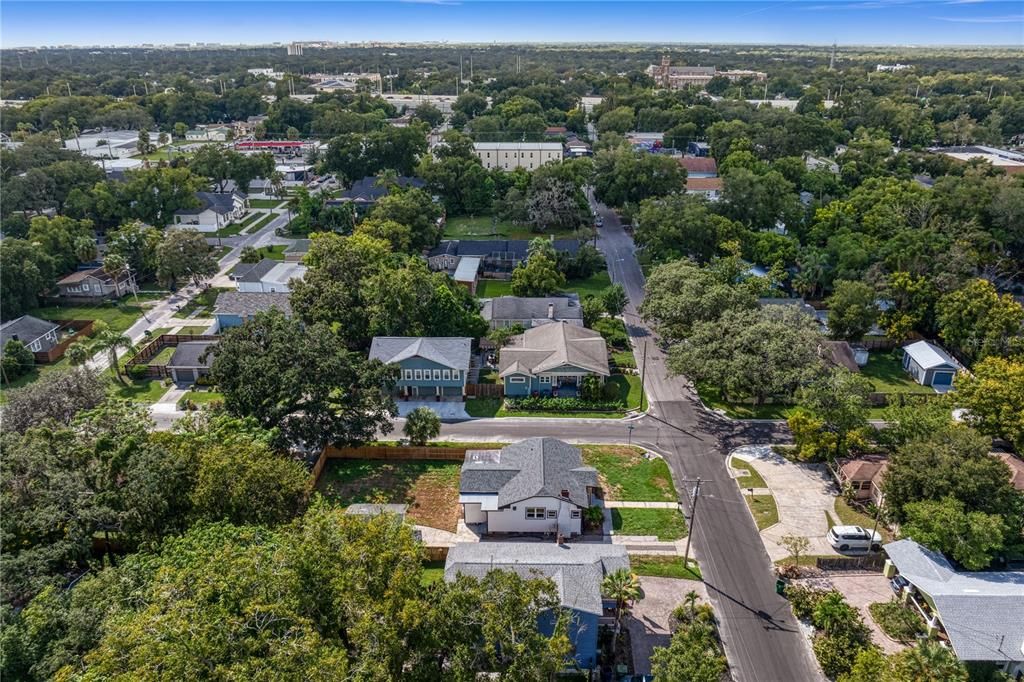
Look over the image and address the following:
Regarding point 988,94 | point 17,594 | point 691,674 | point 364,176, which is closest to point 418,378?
point 17,594

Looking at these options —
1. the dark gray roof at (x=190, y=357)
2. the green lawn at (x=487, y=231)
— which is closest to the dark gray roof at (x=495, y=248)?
the green lawn at (x=487, y=231)

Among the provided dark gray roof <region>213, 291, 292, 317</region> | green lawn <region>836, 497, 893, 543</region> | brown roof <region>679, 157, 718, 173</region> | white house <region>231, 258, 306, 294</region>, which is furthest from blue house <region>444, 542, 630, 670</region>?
brown roof <region>679, 157, 718, 173</region>

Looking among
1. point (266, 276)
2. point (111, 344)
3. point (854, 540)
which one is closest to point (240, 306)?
point (266, 276)

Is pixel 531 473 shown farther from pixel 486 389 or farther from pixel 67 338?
pixel 67 338

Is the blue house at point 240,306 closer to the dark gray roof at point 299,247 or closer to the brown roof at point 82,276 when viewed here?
the dark gray roof at point 299,247

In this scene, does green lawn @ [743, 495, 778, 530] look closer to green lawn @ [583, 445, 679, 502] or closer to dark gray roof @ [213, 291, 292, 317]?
green lawn @ [583, 445, 679, 502]

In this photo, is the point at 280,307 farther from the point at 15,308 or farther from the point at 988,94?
the point at 988,94
